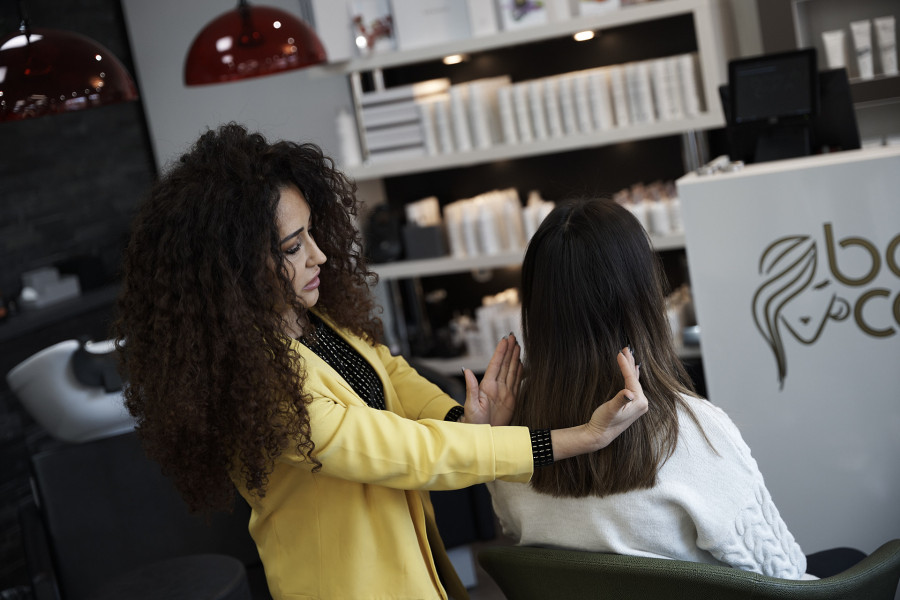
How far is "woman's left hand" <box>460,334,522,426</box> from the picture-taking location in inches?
63.8

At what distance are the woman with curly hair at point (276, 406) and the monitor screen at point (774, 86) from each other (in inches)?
55.0

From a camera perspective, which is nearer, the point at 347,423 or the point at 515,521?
the point at 347,423

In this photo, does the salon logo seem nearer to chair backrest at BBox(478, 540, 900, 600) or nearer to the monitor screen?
the monitor screen

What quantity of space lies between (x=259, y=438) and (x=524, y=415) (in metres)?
0.46

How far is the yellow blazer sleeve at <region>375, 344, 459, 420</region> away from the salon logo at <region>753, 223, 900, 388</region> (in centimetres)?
106

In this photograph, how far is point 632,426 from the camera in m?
1.42

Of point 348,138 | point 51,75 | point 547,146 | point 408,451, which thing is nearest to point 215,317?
point 408,451

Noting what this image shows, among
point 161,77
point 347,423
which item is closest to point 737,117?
point 347,423

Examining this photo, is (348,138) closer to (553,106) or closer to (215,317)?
(553,106)

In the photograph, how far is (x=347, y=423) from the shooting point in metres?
1.39

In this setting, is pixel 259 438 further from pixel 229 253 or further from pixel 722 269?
pixel 722 269

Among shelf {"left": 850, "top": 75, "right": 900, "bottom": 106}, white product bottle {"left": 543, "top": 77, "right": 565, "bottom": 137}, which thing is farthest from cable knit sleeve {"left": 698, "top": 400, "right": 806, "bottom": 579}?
white product bottle {"left": 543, "top": 77, "right": 565, "bottom": 137}

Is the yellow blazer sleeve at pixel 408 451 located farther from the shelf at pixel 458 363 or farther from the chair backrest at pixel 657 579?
the shelf at pixel 458 363

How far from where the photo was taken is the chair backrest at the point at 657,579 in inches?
51.7
